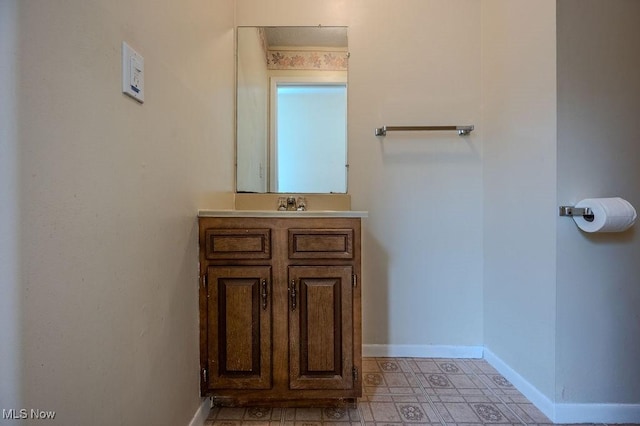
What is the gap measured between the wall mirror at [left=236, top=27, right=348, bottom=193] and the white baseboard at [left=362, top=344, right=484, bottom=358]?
0.99m

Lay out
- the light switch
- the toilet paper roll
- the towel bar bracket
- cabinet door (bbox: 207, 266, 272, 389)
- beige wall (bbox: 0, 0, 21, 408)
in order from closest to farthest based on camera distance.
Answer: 1. beige wall (bbox: 0, 0, 21, 408)
2. the light switch
3. the toilet paper roll
4. cabinet door (bbox: 207, 266, 272, 389)
5. the towel bar bracket

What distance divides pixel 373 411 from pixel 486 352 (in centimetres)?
87

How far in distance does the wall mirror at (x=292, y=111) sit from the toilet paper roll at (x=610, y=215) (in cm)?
111

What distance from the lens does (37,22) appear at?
50 cm

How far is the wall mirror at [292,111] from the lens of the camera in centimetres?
170

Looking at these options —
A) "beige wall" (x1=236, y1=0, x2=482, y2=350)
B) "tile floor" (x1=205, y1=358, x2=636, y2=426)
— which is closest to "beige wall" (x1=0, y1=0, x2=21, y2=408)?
"tile floor" (x1=205, y1=358, x2=636, y2=426)

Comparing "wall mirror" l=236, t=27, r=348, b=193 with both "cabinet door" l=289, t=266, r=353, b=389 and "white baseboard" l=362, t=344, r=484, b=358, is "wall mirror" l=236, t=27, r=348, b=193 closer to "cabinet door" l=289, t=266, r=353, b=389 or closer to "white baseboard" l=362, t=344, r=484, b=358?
"cabinet door" l=289, t=266, r=353, b=389

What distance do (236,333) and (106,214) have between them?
73 cm

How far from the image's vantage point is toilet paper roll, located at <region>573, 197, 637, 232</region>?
1073 mm

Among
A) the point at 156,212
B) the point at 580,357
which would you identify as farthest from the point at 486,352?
the point at 156,212

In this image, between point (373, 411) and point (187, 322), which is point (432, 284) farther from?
point (187, 322)

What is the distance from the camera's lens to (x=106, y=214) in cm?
66

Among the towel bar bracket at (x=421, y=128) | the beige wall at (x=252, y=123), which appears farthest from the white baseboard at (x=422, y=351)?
the towel bar bracket at (x=421, y=128)

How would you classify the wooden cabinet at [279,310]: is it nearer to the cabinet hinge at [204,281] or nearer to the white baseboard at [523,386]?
the cabinet hinge at [204,281]
